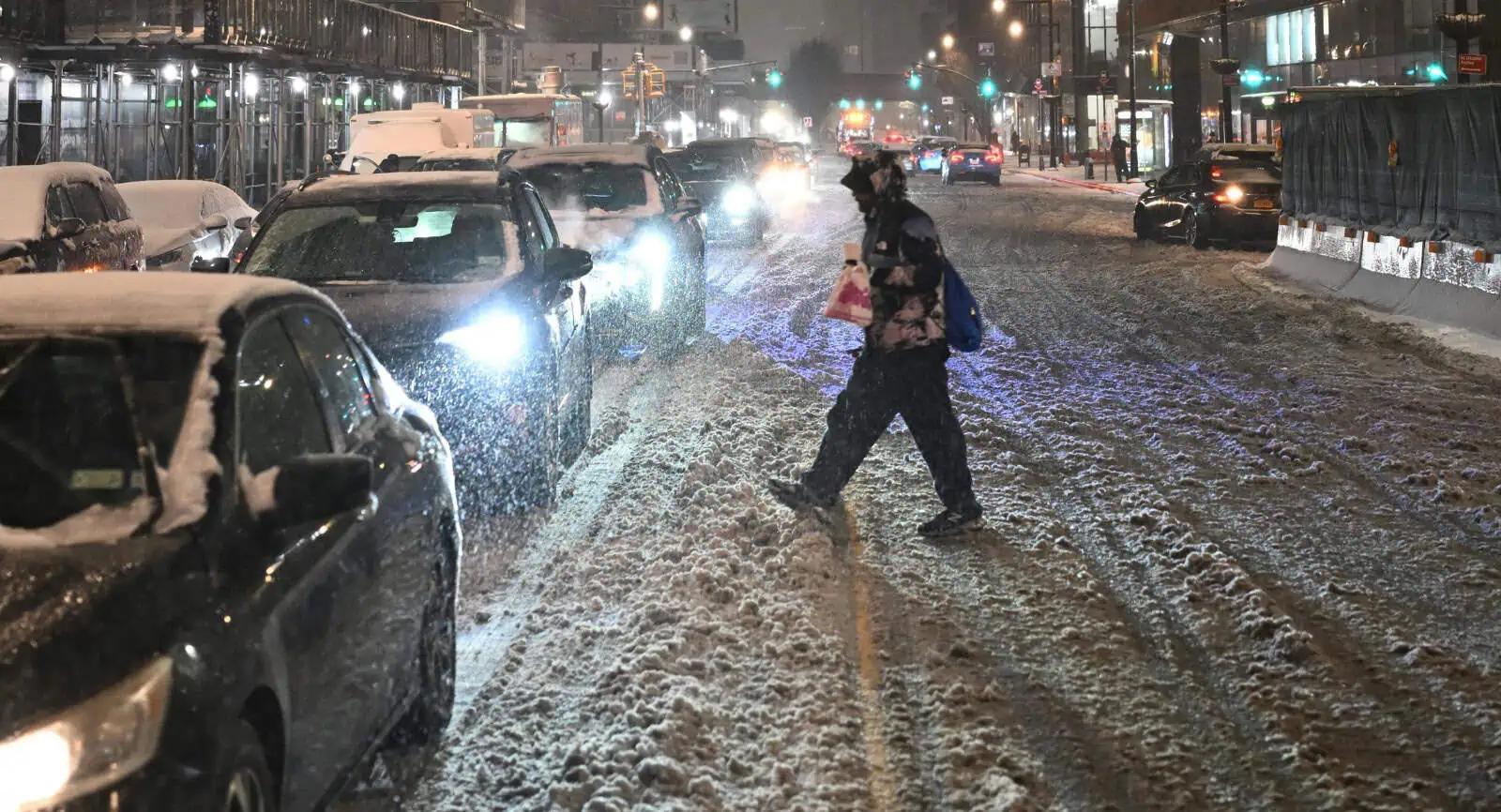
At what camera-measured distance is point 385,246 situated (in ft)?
29.2

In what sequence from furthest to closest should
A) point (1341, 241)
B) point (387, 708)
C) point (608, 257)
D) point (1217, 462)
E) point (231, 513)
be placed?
1. point (1341, 241)
2. point (608, 257)
3. point (1217, 462)
4. point (387, 708)
5. point (231, 513)

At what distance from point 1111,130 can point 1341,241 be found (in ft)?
215

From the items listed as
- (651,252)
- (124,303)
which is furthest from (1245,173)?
(124,303)

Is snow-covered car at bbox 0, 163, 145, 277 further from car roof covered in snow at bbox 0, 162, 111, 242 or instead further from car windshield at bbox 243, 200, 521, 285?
car windshield at bbox 243, 200, 521, 285

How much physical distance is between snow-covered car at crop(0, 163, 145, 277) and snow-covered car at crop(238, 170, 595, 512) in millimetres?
5831

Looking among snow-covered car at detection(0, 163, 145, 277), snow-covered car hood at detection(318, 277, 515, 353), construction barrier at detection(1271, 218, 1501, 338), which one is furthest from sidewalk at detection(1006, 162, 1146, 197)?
snow-covered car hood at detection(318, 277, 515, 353)

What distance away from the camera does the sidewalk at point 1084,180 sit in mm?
48969

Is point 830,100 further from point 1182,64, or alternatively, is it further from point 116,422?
point 116,422

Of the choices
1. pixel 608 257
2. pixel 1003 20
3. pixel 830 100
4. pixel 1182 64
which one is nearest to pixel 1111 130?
pixel 1182 64

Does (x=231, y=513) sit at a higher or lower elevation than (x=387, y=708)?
higher

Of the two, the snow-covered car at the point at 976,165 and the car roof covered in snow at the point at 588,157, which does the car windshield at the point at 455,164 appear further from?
the snow-covered car at the point at 976,165

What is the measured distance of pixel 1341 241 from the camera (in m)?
19.9

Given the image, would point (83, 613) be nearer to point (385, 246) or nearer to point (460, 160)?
point (385, 246)

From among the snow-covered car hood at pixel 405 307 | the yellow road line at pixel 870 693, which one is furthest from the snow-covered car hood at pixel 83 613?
the snow-covered car hood at pixel 405 307
